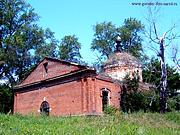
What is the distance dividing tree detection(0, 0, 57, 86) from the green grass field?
2431cm

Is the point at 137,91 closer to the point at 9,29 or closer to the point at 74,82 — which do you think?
the point at 74,82

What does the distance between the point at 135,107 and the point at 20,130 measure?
78.3 ft

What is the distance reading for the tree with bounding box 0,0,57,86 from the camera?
4428 cm

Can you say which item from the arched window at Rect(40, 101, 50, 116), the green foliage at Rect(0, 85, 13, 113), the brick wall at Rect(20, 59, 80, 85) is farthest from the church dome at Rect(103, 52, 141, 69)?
Result: the green foliage at Rect(0, 85, 13, 113)

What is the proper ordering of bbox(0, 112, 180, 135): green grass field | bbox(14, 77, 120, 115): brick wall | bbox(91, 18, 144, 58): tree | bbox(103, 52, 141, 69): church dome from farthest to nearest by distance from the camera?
bbox(91, 18, 144, 58): tree → bbox(103, 52, 141, 69): church dome → bbox(14, 77, 120, 115): brick wall → bbox(0, 112, 180, 135): green grass field

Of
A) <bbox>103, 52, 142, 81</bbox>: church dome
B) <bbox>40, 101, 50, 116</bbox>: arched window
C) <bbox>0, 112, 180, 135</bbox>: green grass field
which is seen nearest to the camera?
<bbox>0, 112, 180, 135</bbox>: green grass field

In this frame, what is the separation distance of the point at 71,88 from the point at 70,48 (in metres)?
21.4

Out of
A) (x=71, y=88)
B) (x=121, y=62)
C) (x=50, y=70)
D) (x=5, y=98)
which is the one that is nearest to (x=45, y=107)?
(x=50, y=70)

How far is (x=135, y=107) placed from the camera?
35188 mm

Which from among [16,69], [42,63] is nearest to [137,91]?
[42,63]

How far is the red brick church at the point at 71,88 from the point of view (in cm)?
3092

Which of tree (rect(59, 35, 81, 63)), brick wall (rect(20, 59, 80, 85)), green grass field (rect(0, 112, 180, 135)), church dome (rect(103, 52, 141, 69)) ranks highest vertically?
tree (rect(59, 35, 81, 63))

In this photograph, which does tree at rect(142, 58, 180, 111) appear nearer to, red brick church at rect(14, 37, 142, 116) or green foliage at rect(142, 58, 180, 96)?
green foliage at rect(142, 58, 180, 96)

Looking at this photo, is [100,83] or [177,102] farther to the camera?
[177,102]
